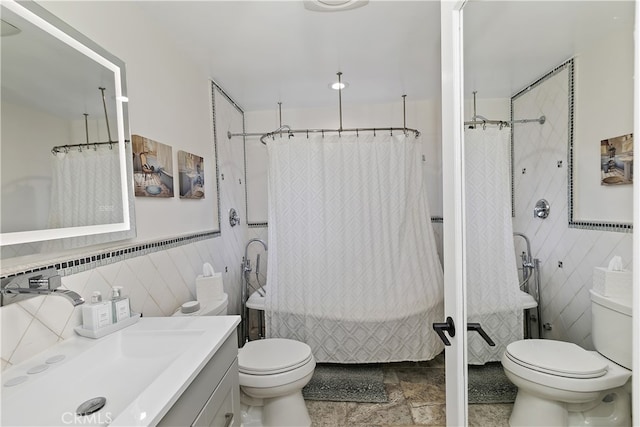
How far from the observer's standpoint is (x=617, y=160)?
0.51 meters

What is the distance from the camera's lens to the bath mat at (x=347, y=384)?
208cm

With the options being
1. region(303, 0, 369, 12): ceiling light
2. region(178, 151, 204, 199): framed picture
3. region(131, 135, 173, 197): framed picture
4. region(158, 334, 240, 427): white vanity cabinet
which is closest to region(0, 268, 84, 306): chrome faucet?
region(158, 334, 240, 427): white vanity cabinet

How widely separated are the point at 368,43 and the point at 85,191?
1.70m

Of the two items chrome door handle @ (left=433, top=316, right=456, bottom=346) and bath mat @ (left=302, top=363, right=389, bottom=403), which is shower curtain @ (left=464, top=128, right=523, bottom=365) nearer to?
chrome door handle @ (left=433, top=316, right=456, bottom=346)

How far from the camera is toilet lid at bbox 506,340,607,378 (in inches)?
23.6

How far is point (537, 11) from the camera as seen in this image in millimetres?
769

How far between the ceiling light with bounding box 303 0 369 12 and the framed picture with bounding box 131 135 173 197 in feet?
3.41

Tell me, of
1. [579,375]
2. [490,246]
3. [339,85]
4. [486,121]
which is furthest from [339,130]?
[579,375]

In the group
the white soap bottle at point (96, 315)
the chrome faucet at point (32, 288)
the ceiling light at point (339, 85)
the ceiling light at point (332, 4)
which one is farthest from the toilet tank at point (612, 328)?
the ceiling light at point (339, 85)

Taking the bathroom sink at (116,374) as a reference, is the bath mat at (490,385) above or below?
below

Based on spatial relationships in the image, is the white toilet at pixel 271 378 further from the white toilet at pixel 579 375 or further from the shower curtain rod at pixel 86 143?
the white toilet at pixel 579 375

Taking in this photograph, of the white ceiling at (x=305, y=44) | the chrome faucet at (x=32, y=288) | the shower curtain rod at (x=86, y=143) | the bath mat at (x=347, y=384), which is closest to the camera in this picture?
the chrome faucet at (x=32, y=288)

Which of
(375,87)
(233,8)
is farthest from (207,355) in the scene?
(375,87)

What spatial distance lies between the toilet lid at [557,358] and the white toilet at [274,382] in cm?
120
